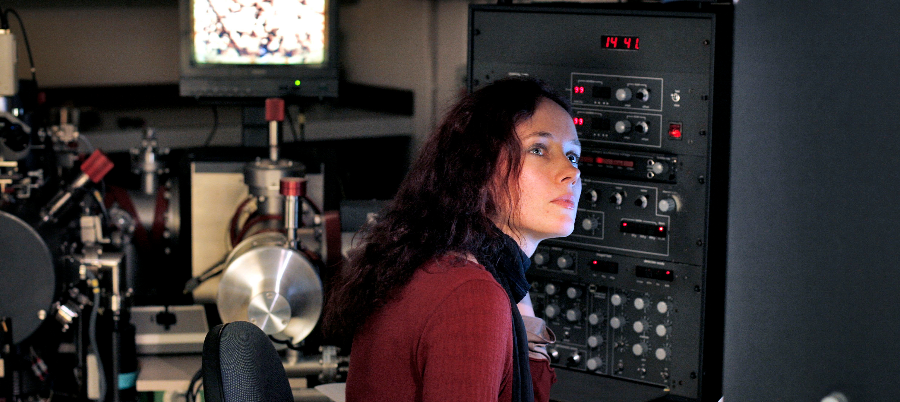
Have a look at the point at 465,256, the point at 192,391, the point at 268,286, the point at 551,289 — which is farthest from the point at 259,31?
the point at 465,256

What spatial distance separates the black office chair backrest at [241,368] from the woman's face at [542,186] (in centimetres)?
39

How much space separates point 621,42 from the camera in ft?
6.46

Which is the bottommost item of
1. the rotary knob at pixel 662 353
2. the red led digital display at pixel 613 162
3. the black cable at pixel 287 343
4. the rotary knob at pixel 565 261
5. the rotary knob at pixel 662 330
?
the black cable at pixel 287 343

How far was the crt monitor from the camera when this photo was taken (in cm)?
286

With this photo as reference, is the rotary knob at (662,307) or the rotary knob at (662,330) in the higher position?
the rotary knob at (662,307)

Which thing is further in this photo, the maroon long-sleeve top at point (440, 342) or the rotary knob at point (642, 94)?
the rotary knob at point (642, 94)

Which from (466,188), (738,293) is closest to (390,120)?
(466,188)

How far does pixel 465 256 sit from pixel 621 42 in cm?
83

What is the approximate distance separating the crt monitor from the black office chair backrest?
1643 millimetres

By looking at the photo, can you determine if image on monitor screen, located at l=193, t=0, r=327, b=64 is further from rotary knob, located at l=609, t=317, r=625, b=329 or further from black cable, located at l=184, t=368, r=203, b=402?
rotary knob, located at l=609, t=317, r=625, b=329

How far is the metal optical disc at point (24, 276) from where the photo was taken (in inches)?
96.2

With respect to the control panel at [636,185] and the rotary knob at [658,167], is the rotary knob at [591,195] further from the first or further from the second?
the rotary knob at [658,167]

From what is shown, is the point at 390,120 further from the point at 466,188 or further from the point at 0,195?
the point at 466,188

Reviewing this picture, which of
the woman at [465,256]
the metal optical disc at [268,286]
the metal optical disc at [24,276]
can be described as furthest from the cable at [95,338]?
Result: the woman at [465,256]
